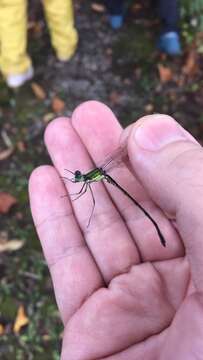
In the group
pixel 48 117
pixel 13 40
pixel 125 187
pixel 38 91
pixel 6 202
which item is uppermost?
pixel 13 40

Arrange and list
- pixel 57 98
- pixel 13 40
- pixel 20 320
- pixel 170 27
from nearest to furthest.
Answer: pixel 20 320 < pixel 13 40 < pixel 57 98 < pixel 170 27

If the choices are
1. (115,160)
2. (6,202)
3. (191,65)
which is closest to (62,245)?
(115,160)

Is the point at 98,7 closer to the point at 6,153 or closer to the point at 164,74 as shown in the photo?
the point at 164,74

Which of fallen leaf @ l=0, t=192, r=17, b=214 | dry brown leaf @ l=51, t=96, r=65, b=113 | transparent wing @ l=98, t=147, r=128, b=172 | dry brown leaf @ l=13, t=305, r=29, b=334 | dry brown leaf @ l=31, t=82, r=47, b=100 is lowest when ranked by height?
dry brown leaf @ l=13, t=305, r=29, b=334

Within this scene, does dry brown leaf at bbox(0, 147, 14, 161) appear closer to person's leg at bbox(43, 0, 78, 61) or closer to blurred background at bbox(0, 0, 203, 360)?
blurred background at bbox(0, 0, 203, 360)

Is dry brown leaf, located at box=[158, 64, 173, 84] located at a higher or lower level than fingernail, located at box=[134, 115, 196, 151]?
lower

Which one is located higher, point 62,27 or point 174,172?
point 174,172

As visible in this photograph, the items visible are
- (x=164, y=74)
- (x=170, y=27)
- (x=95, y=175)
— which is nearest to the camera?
(x=95, y=175)

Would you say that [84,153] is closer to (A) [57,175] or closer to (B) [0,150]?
(A) [57,175]

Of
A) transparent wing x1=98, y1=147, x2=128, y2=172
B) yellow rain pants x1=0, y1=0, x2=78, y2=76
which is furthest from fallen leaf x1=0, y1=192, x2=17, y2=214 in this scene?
transparent wing x1=98, y1=147, x2=128, y2=172
